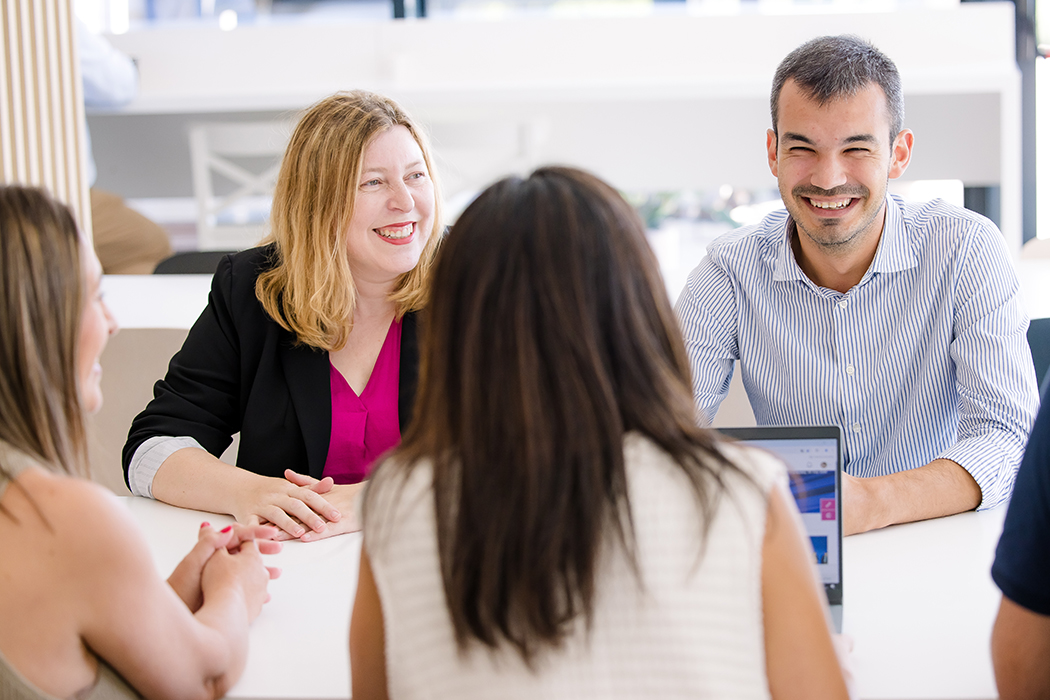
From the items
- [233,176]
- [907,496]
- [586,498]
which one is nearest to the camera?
[586,498]

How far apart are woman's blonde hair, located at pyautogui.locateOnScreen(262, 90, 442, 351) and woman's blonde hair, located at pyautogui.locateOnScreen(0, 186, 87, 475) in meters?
0.67

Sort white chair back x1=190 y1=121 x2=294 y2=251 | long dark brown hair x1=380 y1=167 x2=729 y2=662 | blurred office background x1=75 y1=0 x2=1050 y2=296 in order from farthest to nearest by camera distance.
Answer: white chair back x1=190 y1=121 x2=294 y2=251 < blurred office background x1=75 y1=0 x2=1050 y2=296 < long dark brown hair x1=380 y1=167 x2=729 y2=662

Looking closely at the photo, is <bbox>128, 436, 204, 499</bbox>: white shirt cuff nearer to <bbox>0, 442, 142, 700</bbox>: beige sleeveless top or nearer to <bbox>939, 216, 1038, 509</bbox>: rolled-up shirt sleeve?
<bbox>0, 442, 142, 700</bbox>: beige sleeveless top

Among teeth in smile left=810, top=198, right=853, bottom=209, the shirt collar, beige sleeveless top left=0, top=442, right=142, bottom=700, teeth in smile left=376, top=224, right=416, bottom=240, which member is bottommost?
beige sleeveless top left=0, top=442, right=142, bottom=700

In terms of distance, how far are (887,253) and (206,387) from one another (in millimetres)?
1229

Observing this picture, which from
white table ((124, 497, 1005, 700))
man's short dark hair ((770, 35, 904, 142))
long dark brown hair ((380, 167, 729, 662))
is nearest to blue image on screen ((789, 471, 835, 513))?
white table ((124, 497, 1005, 700))

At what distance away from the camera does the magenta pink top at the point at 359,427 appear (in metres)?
1.62

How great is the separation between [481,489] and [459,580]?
0.08 meters

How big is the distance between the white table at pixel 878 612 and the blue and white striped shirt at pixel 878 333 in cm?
32

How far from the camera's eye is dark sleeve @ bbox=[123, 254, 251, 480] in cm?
159

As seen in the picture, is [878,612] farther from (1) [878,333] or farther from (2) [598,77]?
(2) [598,77]

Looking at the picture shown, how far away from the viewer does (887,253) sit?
5.33ft

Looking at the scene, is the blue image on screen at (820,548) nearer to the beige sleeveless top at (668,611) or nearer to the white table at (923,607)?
the white table at (923,607)

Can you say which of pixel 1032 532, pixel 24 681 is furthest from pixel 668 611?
pixel 24 681
